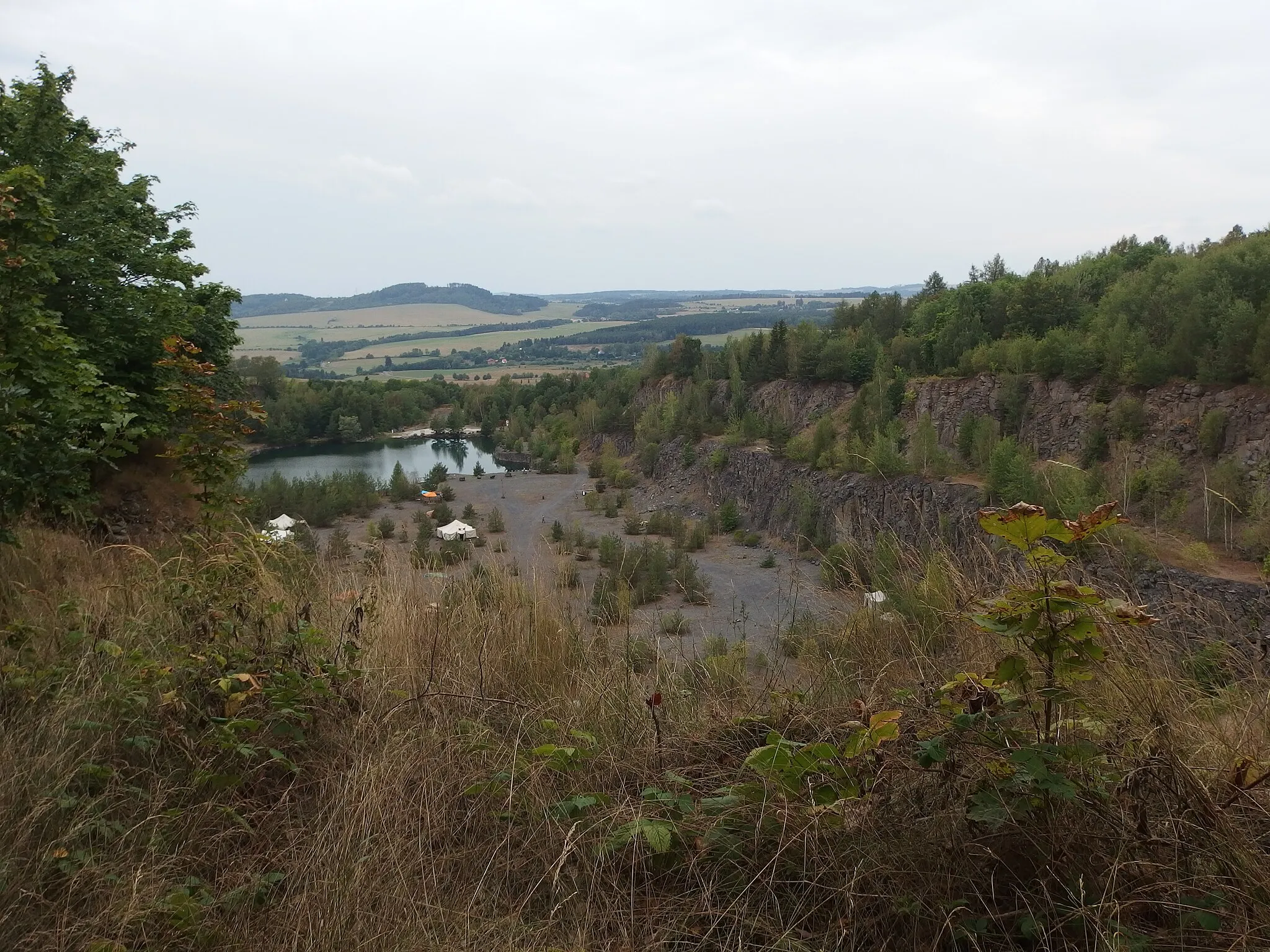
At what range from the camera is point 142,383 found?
35.4ft

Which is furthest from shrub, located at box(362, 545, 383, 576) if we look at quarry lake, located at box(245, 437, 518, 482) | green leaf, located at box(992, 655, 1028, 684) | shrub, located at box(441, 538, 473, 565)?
quarry lake, located at box(245, 437, 518, 482)

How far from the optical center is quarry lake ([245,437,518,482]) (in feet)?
226

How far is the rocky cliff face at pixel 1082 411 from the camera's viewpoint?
982 inches

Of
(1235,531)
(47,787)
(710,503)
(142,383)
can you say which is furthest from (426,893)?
(710,503)

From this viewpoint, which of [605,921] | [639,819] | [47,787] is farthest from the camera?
[47,787]

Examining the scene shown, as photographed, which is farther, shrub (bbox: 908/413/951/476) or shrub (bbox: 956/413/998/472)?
shrub (bbox: 908/413/951/476)

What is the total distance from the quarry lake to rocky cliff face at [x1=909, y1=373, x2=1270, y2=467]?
132ft

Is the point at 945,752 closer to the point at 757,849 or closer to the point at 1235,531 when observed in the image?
the point at 757,849

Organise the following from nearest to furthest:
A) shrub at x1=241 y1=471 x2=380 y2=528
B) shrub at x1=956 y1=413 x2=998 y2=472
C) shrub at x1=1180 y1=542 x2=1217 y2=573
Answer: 1. shrub at x1=1180 y1=542 x2=1217 y2=573
2. shrub at x1=956 y1=413 x2=998 y2=472
3. shrub at x1=241 y1=471 x2=380 y2=528

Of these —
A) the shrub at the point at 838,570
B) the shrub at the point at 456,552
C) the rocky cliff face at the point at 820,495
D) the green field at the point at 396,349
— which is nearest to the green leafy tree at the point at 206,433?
the shrub at the point at 456,552

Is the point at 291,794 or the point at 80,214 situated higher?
the point at 80,214

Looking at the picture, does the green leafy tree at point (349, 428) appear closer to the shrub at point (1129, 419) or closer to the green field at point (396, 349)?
the shrub at point (1129, 419)

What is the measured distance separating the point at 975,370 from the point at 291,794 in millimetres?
38047

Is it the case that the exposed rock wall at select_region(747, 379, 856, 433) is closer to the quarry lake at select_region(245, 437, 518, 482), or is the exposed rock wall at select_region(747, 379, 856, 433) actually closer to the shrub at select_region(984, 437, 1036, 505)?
the shrub at select_region(984, 437, 1036, 505)
